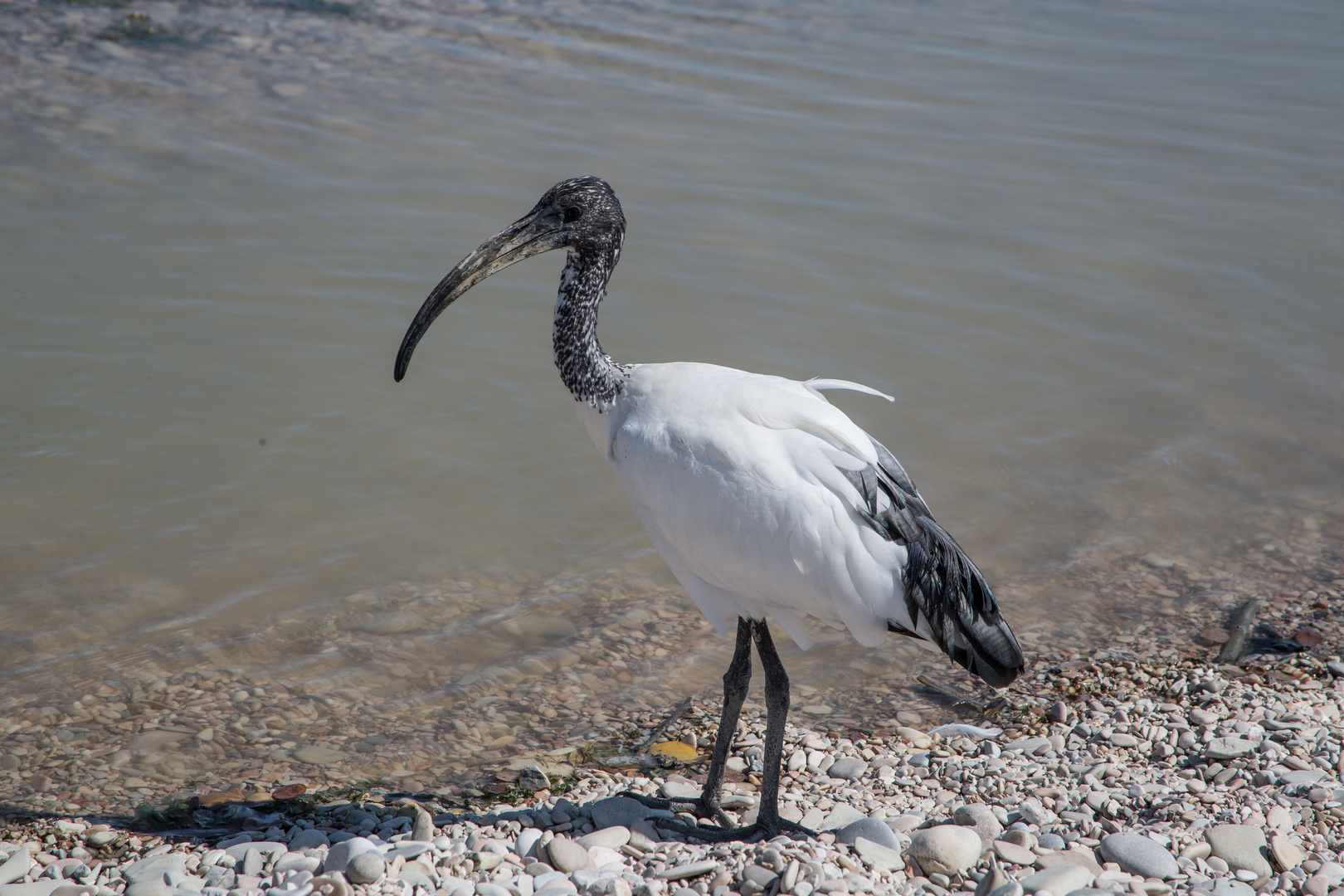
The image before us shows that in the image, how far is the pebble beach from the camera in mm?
3637

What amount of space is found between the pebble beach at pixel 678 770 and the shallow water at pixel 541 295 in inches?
10.5

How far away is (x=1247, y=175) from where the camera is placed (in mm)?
11398

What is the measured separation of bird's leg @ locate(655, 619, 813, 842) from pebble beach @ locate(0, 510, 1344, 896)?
0.34 ft

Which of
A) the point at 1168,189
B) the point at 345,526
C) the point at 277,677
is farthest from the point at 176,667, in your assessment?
the point at 1168,189

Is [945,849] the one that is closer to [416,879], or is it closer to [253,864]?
[416,879]

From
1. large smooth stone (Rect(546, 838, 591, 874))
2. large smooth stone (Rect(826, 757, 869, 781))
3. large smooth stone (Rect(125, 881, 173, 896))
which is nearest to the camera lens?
large smooth stone (Rect(125, 881, 173, 896))

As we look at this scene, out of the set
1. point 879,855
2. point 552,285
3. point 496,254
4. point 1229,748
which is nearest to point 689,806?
point 879,855

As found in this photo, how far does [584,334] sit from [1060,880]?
7.79ft

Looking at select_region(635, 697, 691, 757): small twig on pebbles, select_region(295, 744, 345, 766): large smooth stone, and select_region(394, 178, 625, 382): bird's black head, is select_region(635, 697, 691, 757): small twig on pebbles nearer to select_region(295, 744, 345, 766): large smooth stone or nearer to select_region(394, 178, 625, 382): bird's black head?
select_region(295, 744, 345, 766): large smooth stone

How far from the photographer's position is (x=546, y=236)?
439 centimetres

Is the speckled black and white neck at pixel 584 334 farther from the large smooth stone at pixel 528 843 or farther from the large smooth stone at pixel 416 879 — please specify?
the large smooth stone at pixel 416 879

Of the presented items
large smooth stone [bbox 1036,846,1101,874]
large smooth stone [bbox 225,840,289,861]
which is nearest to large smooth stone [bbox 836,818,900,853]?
large smooth stone [bbox 1036,846,1101,874]

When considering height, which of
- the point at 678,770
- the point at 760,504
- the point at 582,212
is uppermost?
the point at 582,212

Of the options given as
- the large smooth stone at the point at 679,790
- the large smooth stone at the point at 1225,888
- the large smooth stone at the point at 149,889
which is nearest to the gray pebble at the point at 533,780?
the large smooth stone at the point at 679,790
